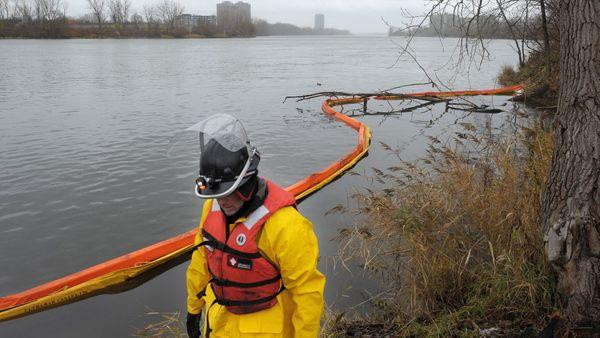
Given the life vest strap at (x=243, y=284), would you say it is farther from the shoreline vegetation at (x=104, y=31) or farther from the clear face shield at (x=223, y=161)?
the shoreline vegetation at (x=104, y=31)

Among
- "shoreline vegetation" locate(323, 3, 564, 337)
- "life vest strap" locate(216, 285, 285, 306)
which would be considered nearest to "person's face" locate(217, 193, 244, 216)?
"life vest strap" locate(216, 285, 285, 306)

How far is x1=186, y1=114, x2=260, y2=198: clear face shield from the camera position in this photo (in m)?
2.39

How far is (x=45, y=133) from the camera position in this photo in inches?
581

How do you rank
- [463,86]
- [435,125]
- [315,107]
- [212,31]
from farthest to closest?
[212,31] < [463,86] < [315,107] < [435,125]

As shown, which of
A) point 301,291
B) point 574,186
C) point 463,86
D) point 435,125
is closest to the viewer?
point 301,291

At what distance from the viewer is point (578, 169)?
11.3ft

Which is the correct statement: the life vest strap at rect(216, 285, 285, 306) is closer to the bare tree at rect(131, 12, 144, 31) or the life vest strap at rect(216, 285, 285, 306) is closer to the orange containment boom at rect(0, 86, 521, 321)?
the orange containment boom at rect(0, 86, 521, 321)

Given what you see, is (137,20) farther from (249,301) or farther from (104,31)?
(249,301)

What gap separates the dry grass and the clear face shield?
7.58 ft

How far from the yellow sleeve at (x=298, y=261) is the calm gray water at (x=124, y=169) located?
2958 mm

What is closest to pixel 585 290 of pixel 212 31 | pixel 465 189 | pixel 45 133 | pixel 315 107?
pixel 465 189

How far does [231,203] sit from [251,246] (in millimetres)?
253

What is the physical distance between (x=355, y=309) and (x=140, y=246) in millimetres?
3906

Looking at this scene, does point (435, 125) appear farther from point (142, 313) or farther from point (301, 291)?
point (301, 291)
